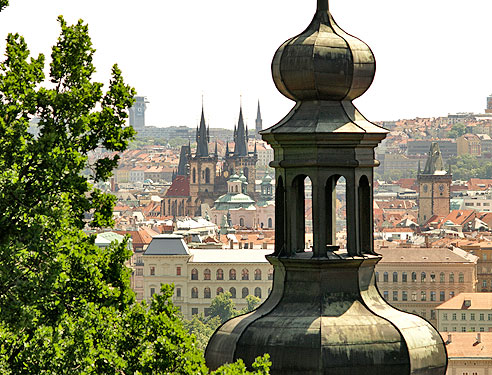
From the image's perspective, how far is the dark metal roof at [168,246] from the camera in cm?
13975

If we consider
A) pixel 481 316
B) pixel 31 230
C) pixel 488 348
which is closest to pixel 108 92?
pixel 31 230

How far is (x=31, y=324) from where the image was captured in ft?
31.1

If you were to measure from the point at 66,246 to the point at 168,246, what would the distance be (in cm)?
13181

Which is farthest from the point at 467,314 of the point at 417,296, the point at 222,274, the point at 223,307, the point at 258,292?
the point at 222,274

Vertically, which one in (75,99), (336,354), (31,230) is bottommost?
(336,354)

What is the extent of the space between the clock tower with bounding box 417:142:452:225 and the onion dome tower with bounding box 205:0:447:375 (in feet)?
606

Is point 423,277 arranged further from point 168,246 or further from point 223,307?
point 168,246

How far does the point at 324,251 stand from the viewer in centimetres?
956

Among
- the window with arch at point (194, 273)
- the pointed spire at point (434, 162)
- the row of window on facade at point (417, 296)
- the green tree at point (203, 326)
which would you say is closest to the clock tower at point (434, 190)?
the pointed spire at point (434, 162)

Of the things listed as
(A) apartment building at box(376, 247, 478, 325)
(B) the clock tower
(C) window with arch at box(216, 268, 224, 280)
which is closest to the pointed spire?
(B) the clock tower

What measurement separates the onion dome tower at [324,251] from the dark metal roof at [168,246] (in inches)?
5099

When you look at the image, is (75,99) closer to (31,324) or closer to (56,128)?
(56,128)

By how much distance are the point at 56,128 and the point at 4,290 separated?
1.09 m

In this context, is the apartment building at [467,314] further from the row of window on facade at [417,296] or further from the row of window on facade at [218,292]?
the row of window on facade at [218,292]
